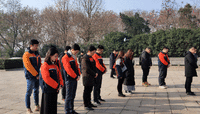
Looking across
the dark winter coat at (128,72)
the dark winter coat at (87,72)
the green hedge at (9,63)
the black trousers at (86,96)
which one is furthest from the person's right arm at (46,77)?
the green hedge at (9,63)

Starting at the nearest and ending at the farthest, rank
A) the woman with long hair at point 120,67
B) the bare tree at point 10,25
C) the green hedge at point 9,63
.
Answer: the woman with long hair at point 120,67 → the green hedge at point 9,63 → the bare tree at point 10,25

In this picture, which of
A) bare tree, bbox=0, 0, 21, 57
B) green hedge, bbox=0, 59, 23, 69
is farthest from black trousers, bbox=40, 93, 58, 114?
bare tree, bbox=0, 0, 21, 57

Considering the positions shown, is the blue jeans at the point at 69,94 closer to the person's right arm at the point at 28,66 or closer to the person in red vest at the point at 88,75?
the person in red vest at the point at 88,75

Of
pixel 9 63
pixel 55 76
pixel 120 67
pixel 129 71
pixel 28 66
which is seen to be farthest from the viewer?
pixel 9 63

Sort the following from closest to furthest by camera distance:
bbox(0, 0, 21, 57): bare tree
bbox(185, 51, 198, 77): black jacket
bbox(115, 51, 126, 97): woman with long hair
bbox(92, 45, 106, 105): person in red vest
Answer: bbox(92, 45, 106, 105): person in red vest
bbox(115, 51, 126, 97): woman with long hair
bbox(185, 51, 198, 77): black jacket
bbox(0, 0, 21, 57): bare tree

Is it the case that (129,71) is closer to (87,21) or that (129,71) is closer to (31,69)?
(31,69)

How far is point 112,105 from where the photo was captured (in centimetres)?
512

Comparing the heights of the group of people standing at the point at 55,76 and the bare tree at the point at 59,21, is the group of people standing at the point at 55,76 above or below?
below

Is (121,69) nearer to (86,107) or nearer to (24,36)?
(86,107)

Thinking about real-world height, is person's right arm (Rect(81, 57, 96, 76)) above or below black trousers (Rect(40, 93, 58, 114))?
above

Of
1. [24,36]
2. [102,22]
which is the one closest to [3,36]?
[24,36]

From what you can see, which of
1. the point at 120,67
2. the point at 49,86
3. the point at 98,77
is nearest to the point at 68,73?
the point at 49,86

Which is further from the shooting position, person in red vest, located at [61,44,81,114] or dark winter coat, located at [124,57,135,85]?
dark winter coat, located at [124,57,135,85]

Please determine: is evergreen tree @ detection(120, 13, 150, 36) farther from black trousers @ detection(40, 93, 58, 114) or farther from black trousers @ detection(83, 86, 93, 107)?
black trousers @ detection(40, 93, 58, 114)
